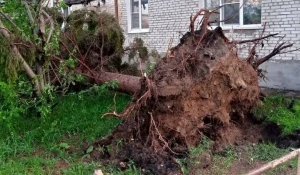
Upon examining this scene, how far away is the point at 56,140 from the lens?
6.10 m

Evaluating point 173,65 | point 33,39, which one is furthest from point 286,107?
point 33,39

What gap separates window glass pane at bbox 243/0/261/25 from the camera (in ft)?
31.7

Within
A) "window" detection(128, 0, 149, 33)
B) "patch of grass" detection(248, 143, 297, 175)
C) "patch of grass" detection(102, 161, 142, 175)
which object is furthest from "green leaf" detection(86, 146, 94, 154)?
"window" detection(128, 0, 149, 33)

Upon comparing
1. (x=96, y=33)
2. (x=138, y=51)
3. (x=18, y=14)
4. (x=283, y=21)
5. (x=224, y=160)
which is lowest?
(x=224, y=160)

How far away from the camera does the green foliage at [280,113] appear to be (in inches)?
239

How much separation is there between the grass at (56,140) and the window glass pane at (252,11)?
385 cm

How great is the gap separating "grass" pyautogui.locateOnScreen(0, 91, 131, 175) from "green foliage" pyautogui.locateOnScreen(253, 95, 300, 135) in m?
2.39

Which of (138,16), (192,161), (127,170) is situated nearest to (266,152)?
(192,161)

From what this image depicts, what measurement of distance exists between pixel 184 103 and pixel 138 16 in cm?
965

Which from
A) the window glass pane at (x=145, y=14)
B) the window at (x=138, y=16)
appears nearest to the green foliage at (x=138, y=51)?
the window at (x=138, y=16)

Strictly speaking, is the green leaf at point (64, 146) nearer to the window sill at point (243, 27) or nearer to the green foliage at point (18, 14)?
the green foliage at point (18, 14)

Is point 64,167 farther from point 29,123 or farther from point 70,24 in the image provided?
point 70,24

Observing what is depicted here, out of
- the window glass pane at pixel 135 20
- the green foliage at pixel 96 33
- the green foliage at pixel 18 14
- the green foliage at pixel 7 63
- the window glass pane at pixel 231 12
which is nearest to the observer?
the green foliage at pixel 7 63

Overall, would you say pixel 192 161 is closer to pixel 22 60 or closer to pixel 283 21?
pixel 22 60
